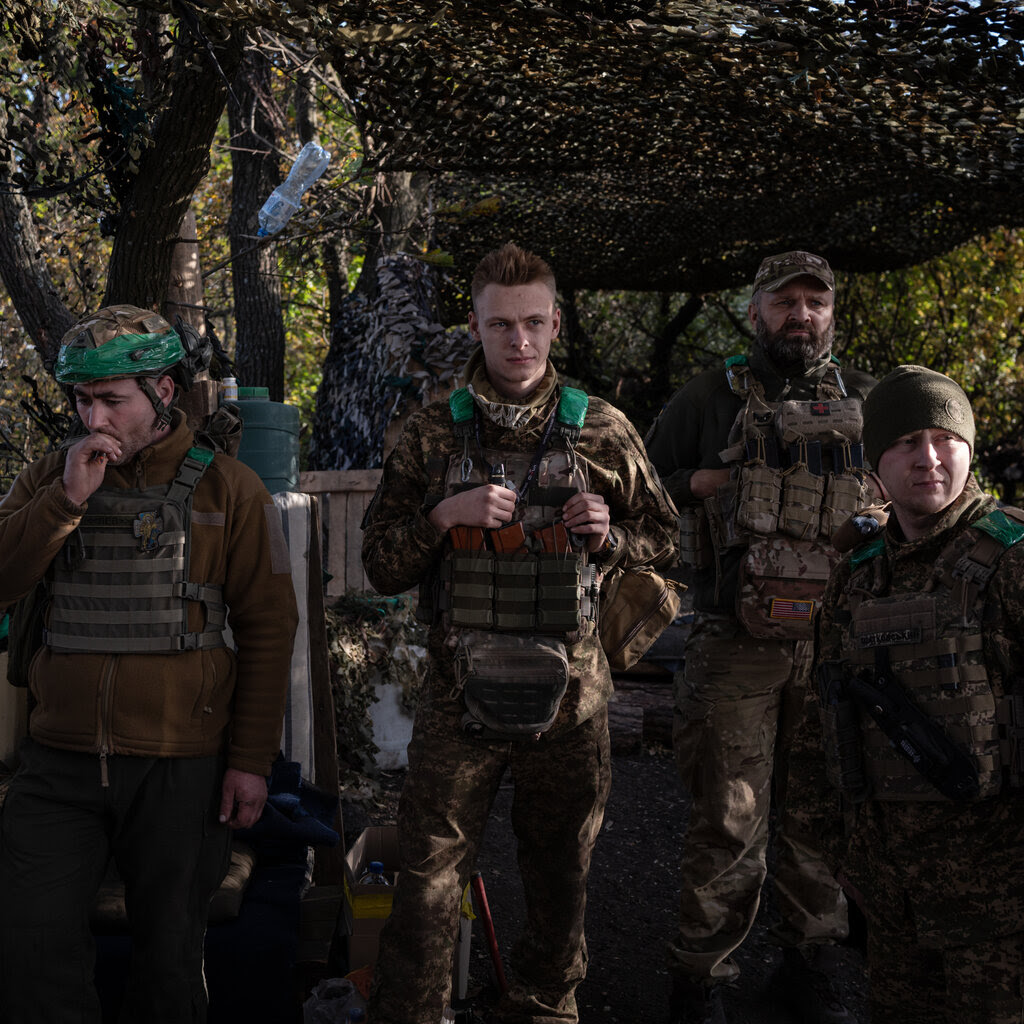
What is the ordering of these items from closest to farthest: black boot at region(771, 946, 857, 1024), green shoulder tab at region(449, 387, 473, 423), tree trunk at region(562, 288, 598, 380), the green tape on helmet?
the green tape on helmet, green shoulder tab at region(449, 387, 473, 423), black boot at region(771, 946, 857, 1024), tree trunk at region(562, 288, 598, 380)

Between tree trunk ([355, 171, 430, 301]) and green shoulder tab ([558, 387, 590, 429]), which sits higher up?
tree trunk ([355, 171, 430, 301])

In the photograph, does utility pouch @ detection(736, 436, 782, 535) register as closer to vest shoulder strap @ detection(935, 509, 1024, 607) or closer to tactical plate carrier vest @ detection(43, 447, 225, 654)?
vest shoulder strap @ detection(935, 509, 1024, 607)

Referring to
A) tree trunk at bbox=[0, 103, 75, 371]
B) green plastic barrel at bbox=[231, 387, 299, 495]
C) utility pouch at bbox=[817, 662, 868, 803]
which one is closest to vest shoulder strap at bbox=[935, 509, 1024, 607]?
utility pouch at bbox=[817, 662, 868, 803]

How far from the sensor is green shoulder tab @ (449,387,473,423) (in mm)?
3371

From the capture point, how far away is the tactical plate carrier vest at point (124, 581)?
304 centimetres

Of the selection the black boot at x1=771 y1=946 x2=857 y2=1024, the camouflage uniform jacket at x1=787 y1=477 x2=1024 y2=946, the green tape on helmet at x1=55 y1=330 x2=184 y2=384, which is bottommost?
the black boot at x1=771 y1=946 x2=857 y2=1024

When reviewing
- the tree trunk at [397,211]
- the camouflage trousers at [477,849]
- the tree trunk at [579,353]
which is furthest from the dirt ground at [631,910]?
the tree trunk at [579,353]

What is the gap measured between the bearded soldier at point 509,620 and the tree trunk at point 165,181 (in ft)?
7.15

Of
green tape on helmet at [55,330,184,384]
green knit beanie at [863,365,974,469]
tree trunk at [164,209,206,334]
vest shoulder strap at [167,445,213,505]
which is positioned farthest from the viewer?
tree trunk at [164,209,206,334]

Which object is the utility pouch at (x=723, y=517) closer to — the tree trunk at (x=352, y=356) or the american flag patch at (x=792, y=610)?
the american flag patch at (x=792, y=610)

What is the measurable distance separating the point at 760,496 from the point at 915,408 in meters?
1.25

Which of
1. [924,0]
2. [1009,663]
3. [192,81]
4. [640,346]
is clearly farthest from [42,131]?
[640,346]

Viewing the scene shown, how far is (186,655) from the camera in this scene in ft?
10.2

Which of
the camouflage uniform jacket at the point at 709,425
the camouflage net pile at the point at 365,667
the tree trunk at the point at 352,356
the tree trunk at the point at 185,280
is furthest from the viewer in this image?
the tree trunk at the point at 352,356
